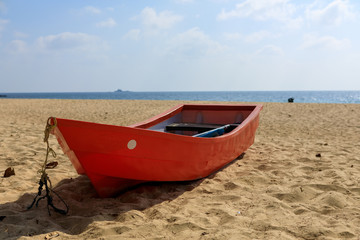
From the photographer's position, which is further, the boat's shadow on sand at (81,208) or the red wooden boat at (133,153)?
the red wooden boat at (133,153)

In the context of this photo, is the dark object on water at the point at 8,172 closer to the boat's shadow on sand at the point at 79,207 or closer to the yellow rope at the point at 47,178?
the boat's shadow on sand at the point at 79,207

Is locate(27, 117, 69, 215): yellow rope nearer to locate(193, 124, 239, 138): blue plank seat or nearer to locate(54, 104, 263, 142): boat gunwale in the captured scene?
locate(54, 104, 263, 142): boat gunwale

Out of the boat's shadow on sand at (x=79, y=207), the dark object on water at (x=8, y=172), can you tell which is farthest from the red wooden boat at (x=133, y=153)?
the dark object on water at (x=8, y=172)

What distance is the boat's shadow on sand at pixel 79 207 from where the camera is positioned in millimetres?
2451

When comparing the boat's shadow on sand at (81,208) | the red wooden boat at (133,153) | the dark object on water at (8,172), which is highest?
the red wooden boat at (133,153)

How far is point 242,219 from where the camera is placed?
2.67 meters

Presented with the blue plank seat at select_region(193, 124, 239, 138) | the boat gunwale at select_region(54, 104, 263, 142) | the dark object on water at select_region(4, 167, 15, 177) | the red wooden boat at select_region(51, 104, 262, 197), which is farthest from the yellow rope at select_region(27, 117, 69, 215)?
the blue plank seat at select_region(193, 124, 239, 138)

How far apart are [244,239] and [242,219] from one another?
384 mm

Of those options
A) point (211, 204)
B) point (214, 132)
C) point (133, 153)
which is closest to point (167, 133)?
point (133, 153)

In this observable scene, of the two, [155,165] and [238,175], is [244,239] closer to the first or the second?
[155,165]

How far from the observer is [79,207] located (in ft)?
9.61

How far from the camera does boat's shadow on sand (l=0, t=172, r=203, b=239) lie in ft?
8.04

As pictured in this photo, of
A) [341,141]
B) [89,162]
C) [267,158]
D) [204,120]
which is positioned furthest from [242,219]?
[341,141]

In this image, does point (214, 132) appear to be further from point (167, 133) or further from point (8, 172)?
point (8, 172)
